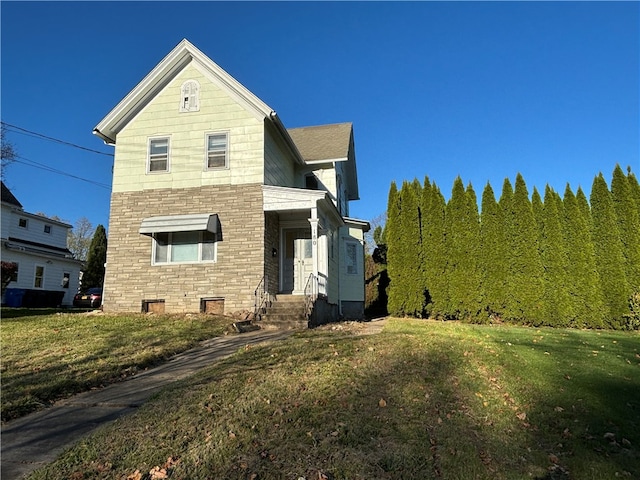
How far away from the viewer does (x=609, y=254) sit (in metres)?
13.0

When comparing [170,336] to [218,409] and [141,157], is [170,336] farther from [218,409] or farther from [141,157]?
[141,157]

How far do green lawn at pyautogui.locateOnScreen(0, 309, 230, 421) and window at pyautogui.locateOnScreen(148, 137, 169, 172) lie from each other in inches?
184

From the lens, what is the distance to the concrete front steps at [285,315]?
11.1m

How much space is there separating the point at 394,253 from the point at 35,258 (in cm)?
2243

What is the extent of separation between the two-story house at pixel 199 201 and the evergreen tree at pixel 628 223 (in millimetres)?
9210

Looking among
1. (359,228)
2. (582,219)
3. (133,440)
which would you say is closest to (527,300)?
(582,219)

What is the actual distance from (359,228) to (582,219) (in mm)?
8103

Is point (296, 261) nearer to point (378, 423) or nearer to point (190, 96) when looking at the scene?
point (190, 96)

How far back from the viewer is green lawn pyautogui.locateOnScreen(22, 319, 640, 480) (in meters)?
3.45

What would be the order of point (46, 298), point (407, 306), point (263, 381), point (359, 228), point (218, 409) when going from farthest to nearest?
point (46, 298) → point (359, 228) → point (407, 306) → point (263, 381) → point (218, 409)

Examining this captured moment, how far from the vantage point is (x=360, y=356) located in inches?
259

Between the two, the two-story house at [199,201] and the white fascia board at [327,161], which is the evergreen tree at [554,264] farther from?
the white fascia board at [327,161]

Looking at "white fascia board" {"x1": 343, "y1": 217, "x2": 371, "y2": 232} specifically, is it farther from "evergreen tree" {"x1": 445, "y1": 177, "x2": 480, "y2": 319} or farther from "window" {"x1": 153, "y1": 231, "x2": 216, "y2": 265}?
"window" {"x1": 153, "y1": 231, "x2": 216, "y2": 265}

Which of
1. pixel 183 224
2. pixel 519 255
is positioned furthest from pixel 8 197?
pixel 519 255
